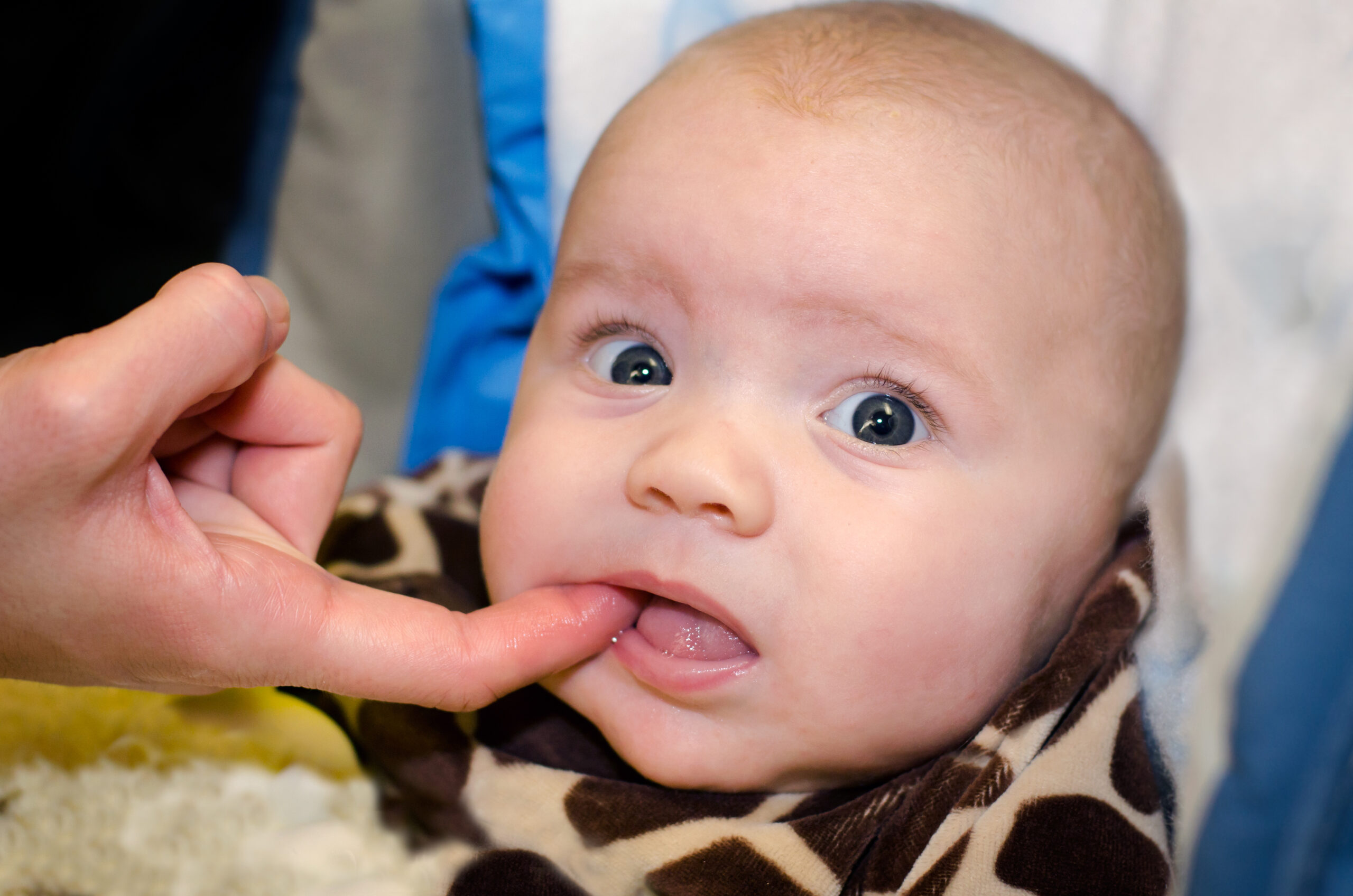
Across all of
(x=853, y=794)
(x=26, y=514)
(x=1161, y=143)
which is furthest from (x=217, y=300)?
(x=1161, y=143)

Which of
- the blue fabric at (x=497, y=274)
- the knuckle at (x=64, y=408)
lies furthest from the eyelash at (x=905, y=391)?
the blue fabric at (x=497, y=274)

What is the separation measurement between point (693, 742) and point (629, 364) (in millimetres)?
356

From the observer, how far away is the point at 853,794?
1.05 metres

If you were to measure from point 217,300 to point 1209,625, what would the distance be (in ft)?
2.68

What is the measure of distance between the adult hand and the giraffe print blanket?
7.2 inches

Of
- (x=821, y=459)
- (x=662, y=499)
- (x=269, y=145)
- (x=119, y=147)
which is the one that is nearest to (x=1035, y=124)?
(x=821, y=459)

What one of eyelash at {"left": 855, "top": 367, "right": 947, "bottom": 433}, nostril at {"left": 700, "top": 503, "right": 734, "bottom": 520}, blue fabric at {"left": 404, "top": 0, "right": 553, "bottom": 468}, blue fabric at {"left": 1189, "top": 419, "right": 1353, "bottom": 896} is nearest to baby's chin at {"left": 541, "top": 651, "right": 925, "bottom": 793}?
nostril at {"left": 700, "top": 503, "right": 734, "bottom": 520}

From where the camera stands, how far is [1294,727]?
1.88ft

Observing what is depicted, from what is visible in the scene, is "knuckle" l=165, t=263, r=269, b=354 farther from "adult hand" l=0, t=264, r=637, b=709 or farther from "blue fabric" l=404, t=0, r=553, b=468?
"blue fabric" l=404, t=0, r=553, b=468

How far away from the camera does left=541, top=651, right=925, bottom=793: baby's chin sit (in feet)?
3.11

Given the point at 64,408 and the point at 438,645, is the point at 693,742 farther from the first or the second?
the point at 64,408

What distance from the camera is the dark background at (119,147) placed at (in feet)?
4.59

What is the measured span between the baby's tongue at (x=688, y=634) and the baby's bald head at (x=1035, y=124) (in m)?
0.41

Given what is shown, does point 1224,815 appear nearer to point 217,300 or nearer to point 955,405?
point 955,405
